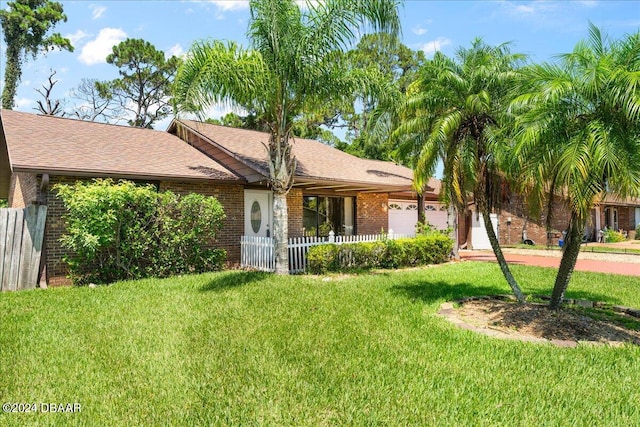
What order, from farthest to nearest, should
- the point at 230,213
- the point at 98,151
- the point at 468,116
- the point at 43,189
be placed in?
the point at 230,213, the point at 98,151, the point at 43,189, the point at 468,116

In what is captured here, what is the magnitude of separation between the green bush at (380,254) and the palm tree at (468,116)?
450 centimetres

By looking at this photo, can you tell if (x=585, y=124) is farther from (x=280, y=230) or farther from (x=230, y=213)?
→ (x=230, y=213)

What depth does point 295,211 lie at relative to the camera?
14.4 meters

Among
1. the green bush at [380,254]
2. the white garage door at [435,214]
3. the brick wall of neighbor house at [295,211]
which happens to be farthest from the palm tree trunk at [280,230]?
the white garage door at [435,214]

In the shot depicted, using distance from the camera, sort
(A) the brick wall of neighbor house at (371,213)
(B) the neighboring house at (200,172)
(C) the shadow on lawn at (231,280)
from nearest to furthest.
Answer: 1. (C) the shadow on lawn at (231,280)
2. (B) the neighboring house at (200,172)
3. (A) the brick wall of neighbor house at (371,213)

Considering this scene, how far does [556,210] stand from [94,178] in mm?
10547

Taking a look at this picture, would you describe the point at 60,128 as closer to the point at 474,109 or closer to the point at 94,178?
the point at 94,178

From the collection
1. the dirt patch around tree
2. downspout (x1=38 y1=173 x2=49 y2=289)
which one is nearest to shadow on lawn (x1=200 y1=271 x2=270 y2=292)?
downspout (x1=38 y1=173 x2=49 y2=289)

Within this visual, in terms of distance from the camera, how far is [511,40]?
7.54 metres

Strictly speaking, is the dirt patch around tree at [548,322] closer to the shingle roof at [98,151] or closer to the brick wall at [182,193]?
the brick wall at [182,193]

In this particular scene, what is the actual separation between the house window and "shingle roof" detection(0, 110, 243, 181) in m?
3.90

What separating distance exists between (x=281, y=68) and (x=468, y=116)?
4578mm

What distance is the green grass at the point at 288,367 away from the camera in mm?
3469

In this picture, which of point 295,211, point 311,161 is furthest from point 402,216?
point 295,211
